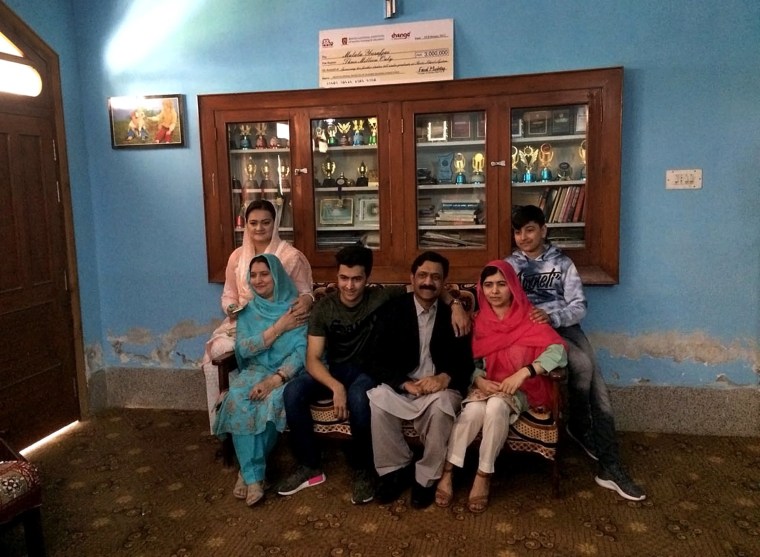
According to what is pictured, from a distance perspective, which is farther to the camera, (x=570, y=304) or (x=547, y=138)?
(x=547, y=138)

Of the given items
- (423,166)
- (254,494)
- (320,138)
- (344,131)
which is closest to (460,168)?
(423,166)

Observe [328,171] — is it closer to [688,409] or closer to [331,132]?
[331,132]

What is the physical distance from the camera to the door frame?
319 cm

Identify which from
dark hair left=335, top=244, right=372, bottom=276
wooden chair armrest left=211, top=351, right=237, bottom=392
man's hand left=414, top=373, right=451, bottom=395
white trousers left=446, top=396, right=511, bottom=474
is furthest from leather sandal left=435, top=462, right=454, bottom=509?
wooden chair armrest left=211, top=351, right=237, bottom=392

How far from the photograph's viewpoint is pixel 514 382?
8.43ft

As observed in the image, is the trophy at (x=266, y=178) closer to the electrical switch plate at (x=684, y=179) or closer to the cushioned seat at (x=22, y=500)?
the cushioned seat at (x=22, y=500)

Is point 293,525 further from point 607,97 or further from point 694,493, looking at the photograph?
point 607,97

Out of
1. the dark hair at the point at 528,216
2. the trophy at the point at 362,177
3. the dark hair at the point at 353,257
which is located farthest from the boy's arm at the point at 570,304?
the trophy at the point at 362,177

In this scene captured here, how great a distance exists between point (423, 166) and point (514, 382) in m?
1.50

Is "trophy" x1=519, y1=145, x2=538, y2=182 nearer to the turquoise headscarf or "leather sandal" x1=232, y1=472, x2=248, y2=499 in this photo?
the turquoise headscarf

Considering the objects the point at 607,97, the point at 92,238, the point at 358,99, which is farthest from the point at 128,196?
the point at 607,97

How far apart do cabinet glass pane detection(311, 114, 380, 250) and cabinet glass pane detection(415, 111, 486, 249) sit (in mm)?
280

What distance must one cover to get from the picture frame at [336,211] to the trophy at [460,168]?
0.64 m

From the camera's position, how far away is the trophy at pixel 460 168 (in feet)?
11.5
